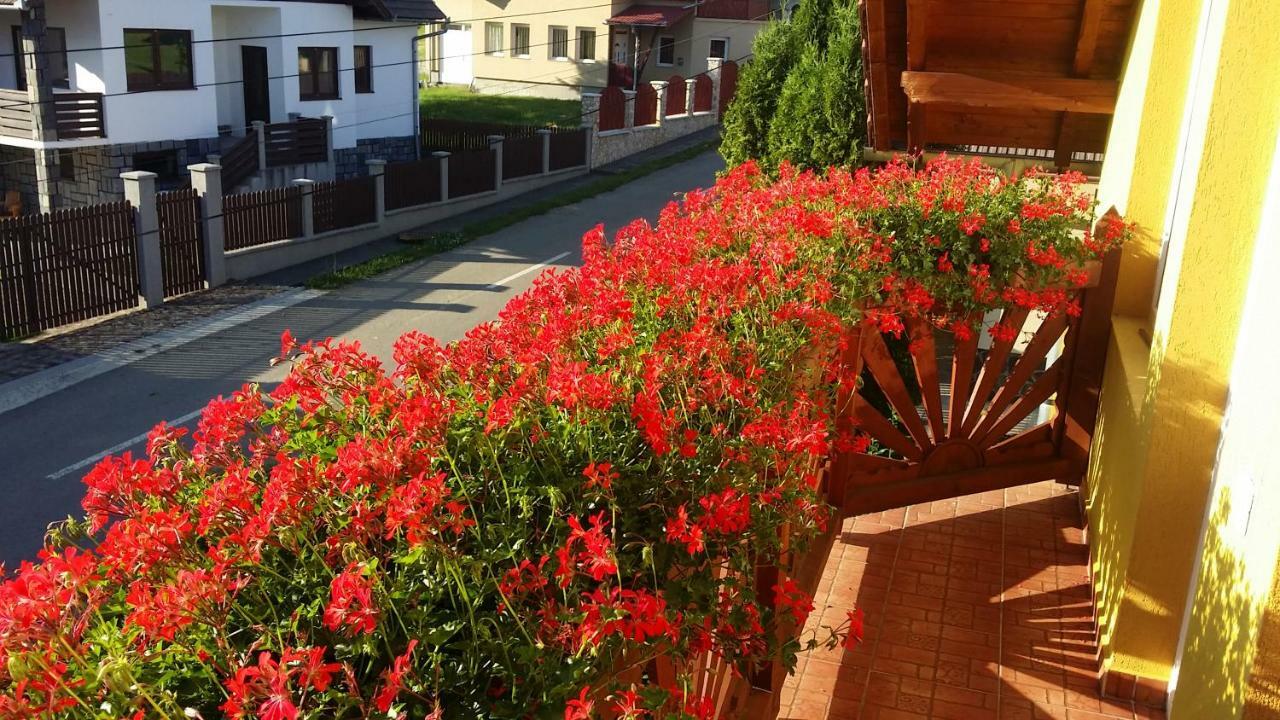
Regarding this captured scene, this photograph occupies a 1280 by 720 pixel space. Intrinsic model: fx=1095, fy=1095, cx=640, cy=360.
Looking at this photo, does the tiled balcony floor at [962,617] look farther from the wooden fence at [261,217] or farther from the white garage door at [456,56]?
the white garage door at [456,56]

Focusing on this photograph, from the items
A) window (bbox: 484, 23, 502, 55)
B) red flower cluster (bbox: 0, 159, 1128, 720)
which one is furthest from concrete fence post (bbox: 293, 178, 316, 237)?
window (bbox: 484, 23, 502, 55)

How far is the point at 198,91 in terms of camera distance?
70.1 feet

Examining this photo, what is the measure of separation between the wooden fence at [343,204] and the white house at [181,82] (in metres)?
4.60

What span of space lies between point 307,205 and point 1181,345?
14.6 metres

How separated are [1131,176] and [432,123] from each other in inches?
885

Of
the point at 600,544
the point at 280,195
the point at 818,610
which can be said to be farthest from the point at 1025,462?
the point at 280,195

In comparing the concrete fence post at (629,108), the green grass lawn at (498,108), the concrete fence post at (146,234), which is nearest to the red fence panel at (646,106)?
the concrete fence post at (629,108)

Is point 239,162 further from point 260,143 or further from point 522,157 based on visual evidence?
point 522,157

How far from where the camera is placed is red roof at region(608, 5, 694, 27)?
36.5 metres

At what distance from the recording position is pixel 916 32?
7.25 meters

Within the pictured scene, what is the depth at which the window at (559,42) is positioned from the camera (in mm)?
37875

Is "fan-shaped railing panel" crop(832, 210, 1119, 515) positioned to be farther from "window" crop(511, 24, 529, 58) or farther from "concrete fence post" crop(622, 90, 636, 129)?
"window" crop(511, 24, 529, 58)

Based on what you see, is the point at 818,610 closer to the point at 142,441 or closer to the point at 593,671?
the point at 593,671

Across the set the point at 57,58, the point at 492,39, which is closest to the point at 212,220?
the point at 57,58
